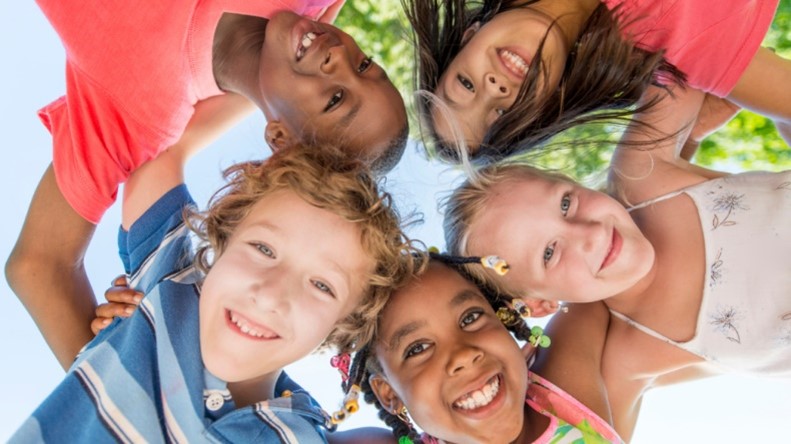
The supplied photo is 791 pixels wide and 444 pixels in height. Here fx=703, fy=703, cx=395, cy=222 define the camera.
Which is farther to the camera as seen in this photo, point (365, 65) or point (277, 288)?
point (365, 65)

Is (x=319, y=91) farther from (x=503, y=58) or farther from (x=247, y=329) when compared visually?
(x=247, y=329)

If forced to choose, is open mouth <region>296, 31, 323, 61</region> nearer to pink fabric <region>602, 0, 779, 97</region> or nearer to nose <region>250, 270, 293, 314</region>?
nose <region>250, 270, 293, 314</region>

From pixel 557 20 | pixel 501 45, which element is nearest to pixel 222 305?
pixel 501 45

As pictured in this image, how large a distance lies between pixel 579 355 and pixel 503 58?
0.75 m

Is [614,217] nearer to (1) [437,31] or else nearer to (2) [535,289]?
(2) [535,289]

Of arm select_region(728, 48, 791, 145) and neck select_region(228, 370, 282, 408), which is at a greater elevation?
arm select_region(728, 48, 791, 145)

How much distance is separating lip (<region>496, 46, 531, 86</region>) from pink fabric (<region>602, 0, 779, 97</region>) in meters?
0.27

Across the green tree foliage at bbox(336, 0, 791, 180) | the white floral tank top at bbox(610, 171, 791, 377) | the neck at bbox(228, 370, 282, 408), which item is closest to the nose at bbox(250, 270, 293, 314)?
the neck at bbox(228, 370, 282, 408)

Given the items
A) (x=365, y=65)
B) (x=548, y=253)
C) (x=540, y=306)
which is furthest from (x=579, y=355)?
(x=365, y=65)

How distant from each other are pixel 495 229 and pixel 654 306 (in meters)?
0.46

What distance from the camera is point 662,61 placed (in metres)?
1.74

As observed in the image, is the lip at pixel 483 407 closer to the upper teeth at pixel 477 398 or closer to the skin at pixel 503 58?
the upper teeth at pixel 477 398

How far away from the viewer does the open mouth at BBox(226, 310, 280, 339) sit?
1457 millimetres

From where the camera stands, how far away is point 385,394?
1.68m
